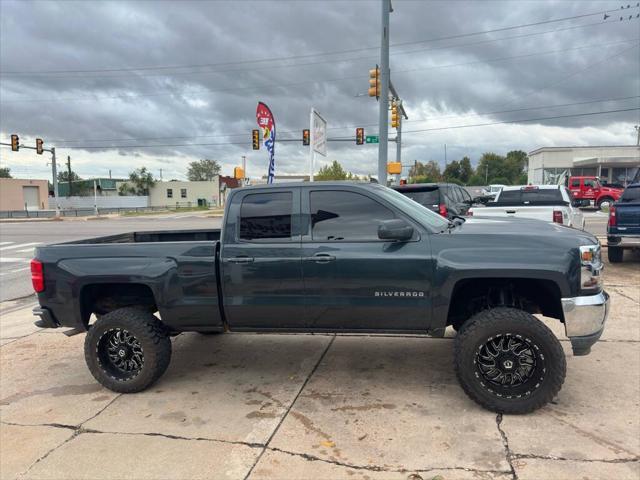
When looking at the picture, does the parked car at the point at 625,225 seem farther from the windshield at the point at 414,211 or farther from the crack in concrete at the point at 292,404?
the crack in concrete at the point at 292,404

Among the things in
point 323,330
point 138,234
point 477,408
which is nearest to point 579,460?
point 477,408

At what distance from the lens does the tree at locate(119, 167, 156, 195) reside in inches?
3462

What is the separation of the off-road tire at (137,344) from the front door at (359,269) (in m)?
1.42

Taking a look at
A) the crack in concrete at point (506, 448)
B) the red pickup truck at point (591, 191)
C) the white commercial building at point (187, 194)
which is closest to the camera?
the crack in concrete at point (506, 448)

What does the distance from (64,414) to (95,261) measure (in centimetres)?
133

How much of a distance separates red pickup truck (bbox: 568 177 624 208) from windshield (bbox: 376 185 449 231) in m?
30.9

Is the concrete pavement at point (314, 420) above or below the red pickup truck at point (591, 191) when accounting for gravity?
below

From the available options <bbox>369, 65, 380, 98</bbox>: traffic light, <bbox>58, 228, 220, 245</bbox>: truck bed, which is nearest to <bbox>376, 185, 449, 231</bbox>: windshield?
<bbox>58, 228, 220, 245</bbox>: truck bed

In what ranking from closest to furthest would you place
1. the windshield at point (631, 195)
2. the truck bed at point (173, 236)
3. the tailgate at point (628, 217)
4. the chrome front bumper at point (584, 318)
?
the chrome front bumper at point (584, 318) < the truck bed at point (173, 236) < the tailgate at point (628, 217) < the windshield at point (631, 195)

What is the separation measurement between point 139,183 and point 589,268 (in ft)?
303

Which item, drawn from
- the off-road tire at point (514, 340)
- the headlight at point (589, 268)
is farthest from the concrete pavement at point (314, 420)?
the headlight at point (589, 268)

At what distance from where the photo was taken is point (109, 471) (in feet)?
10.3

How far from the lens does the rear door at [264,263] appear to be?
A: 4.02m

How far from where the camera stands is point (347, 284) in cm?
391
